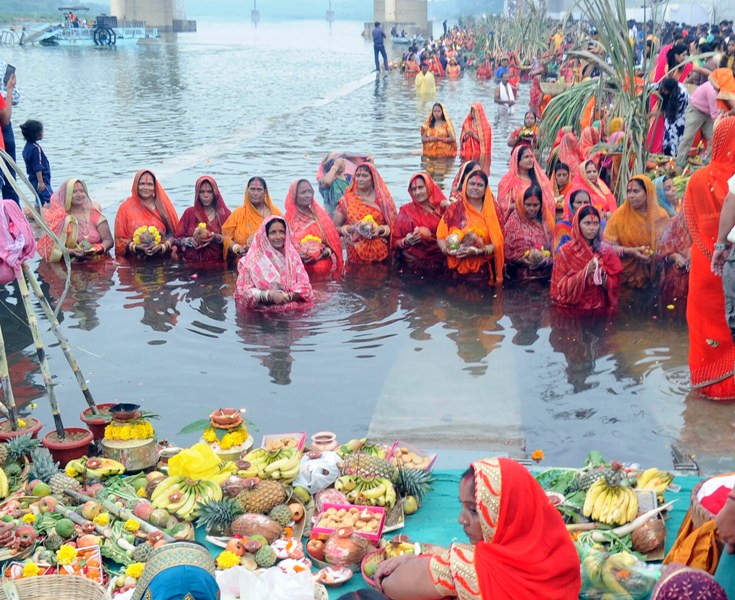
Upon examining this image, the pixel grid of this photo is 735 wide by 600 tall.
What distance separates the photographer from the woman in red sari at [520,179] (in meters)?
9.14

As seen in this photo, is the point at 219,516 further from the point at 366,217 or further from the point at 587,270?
the point at 366,217

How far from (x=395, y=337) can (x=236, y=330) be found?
131cm

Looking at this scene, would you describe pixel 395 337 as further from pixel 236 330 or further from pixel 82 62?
pixel 82 62

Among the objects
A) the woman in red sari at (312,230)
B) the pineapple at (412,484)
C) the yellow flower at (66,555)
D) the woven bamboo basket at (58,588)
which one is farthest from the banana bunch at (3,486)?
the woman in red sari at (312,230)

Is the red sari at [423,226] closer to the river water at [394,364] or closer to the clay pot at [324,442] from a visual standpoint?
the river water at [394,364]

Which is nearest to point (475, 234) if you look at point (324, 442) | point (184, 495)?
point (324, 442)

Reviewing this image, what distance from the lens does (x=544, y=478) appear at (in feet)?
14.8

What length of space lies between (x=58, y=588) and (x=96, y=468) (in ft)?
3.64

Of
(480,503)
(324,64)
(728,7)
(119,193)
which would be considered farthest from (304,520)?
(324,64)

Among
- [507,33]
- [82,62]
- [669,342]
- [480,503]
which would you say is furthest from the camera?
[82,62]

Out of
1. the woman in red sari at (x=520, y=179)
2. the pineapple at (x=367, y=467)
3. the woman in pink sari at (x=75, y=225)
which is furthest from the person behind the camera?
the woman in pink sari at (x=75, y=225)

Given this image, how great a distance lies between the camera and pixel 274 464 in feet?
14.8

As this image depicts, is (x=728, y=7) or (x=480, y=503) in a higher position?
(x=728, y=7)

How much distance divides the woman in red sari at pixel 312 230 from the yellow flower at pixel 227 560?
5105 millimetres
